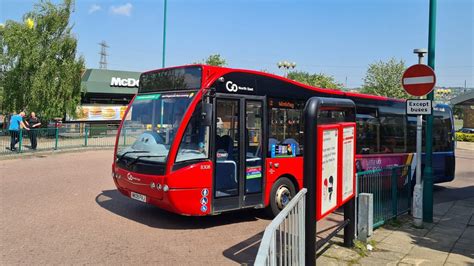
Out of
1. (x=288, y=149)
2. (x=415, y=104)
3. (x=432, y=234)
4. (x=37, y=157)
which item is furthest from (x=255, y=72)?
(x=37, y=157)

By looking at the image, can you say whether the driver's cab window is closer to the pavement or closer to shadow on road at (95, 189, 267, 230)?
shadow on road at (95, 189, 267, 230)

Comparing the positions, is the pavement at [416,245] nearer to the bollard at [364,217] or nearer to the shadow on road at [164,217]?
the bollard at [364,217]

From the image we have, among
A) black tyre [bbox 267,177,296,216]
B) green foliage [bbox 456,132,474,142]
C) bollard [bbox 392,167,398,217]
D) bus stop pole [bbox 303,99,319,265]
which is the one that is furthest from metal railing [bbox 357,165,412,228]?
green foliage [bbox 456,132,474,142]

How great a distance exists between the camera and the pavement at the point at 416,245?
A: 5309 mm

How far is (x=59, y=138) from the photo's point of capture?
59.5ft

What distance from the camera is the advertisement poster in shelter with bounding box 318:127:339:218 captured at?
4.51 meters

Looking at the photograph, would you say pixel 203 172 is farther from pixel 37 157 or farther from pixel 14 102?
pixel 14 102

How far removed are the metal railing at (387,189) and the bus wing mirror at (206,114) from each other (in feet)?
8.37

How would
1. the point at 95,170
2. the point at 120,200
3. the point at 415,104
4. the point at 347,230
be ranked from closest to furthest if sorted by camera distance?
the point at 347,230, the point at 415,104, the point at 120,200, the point at 95,170

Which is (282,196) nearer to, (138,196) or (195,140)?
(195,140)

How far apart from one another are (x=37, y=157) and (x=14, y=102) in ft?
29.4

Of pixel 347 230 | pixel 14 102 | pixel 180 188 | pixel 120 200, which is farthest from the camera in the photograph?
pixel 14 102

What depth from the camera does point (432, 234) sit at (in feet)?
22.2

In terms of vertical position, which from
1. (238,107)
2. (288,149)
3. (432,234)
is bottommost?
(432,234)
